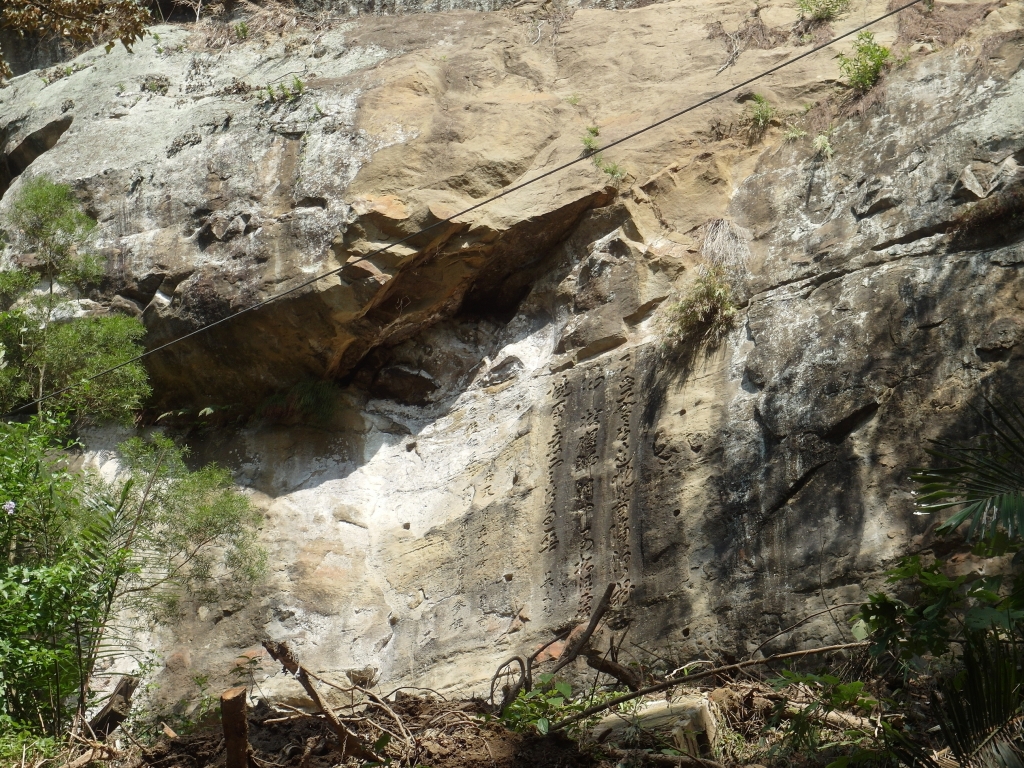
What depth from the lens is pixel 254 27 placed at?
13.6 meters

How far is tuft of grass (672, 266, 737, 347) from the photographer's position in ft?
27.8

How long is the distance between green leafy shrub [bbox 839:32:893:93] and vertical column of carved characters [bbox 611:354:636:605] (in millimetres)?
3332

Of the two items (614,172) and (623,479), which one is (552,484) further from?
(614,172)

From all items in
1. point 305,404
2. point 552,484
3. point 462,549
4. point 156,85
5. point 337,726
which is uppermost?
point 156,85

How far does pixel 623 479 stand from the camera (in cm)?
821

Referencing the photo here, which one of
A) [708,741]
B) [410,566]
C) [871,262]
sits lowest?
[410,566]

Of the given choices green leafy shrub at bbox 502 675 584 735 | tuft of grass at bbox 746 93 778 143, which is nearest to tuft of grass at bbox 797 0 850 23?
tuft of grass at bbox 746 93 778 143

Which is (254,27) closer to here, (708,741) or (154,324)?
(154,324)

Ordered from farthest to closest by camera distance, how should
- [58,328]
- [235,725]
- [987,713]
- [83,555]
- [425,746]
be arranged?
[58,328] < [83,555] < [425,746] < [235,725] < [987,713]

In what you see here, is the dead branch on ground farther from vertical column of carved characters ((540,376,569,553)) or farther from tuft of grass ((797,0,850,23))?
tuft of grass ((797,0,850,23))

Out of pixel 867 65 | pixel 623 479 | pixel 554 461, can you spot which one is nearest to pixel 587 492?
pixel 623 479

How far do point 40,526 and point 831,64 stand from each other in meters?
7.96

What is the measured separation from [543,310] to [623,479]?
97.6 inches

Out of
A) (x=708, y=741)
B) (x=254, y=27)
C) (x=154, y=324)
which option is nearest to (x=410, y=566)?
(x=154, y=324)
